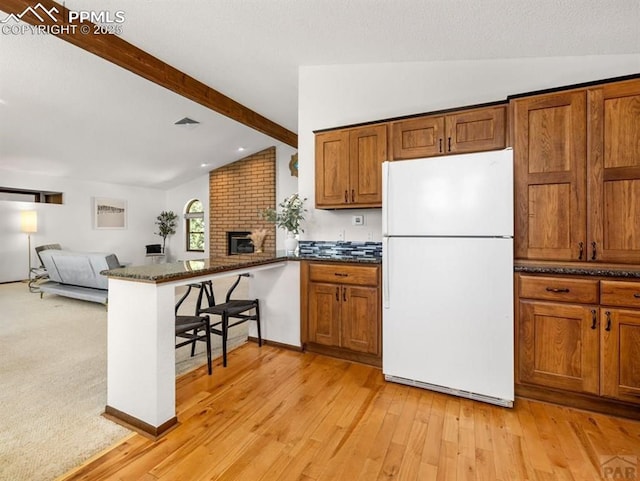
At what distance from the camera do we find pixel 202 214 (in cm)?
876

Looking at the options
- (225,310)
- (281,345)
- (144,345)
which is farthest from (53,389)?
(281,345)

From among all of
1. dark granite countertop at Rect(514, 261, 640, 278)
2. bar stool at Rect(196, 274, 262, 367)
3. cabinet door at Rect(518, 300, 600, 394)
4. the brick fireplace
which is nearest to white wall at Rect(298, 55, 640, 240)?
bar stool at Rect(196, 274, 262, 367)

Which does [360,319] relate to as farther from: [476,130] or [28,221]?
[28,221]

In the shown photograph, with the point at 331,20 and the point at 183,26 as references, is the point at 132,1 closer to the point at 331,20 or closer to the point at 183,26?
the point at 183,26

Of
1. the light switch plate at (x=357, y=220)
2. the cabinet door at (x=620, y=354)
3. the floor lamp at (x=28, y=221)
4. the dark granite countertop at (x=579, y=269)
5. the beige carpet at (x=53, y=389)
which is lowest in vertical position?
the beige carpet at (x=53, y=389)

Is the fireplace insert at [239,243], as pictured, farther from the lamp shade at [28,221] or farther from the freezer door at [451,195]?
the freezer door at [451,195]

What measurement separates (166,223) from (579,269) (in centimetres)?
932

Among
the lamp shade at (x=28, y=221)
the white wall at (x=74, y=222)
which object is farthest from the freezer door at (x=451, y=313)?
the white wall at (x=74, y=222)

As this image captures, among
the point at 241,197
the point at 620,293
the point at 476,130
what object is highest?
the point at 241,197

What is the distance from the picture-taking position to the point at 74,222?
7.25 metres

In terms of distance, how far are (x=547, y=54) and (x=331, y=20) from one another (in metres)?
1.70

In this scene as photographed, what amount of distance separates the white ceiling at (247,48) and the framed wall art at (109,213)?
2.15 meters

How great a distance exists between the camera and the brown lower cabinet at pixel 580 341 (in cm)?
182

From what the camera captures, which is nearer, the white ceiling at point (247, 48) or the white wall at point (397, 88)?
the white ceiling at point (247, 48)
